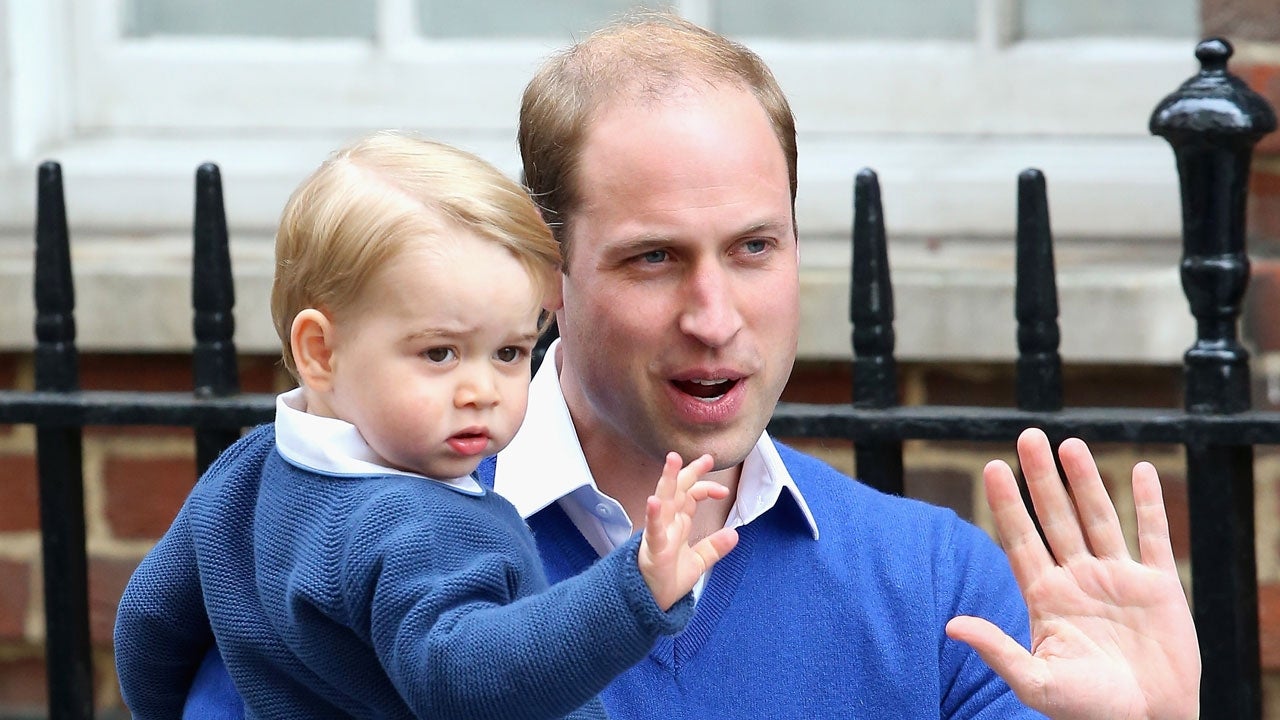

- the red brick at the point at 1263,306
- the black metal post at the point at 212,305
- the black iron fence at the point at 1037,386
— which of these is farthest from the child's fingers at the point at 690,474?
the red brick at the point at 1263,306

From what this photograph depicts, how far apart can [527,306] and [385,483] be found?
0.21 metres

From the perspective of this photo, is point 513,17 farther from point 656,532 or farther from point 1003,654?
point 656,532

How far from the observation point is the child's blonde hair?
1.58 m

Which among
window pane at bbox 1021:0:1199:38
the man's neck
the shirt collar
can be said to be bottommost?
the man's neck

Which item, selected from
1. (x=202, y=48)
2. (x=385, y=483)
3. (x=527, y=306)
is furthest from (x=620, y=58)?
(x=202, y=48)

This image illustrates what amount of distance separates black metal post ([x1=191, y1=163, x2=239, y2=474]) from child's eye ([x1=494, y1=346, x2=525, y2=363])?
1088 mm

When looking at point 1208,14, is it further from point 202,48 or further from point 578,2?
point 202,48

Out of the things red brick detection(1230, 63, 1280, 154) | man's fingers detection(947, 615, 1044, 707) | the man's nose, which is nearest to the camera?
man's fingers detection(947, 615, 1044, 707)

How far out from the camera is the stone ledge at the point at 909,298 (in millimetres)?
2973

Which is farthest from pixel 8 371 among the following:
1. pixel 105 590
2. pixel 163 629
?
pixel 163 629

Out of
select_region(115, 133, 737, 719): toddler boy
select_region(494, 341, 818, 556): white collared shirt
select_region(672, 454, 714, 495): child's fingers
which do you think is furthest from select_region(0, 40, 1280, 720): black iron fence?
select_region(672, 454, 714, 495): child's fingers

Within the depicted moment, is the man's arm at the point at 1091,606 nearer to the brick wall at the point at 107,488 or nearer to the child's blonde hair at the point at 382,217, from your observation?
the child's blonde hair at the point at 382,217

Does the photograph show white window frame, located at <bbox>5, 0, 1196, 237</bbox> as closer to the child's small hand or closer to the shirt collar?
the shirt collar

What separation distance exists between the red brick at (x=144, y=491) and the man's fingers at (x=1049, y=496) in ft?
6.35
